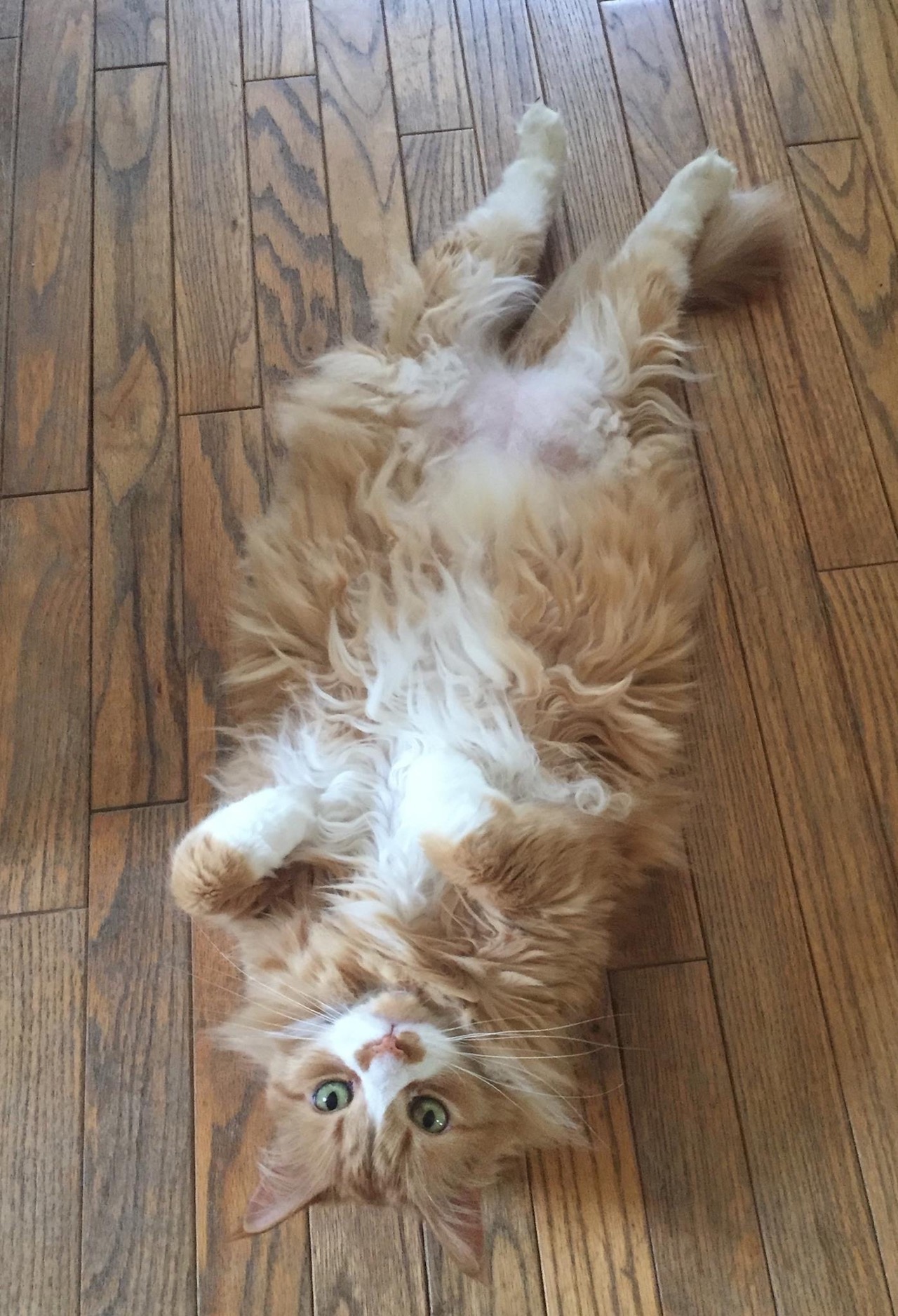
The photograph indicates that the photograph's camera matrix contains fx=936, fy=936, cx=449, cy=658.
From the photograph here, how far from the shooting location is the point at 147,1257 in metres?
1.44

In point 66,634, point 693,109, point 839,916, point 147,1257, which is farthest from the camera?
point 693,109

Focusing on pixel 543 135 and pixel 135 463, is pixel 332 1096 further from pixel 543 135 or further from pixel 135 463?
pixel 543 135

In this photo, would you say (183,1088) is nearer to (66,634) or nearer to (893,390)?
(66,634)

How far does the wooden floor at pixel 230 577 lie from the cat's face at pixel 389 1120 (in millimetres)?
275

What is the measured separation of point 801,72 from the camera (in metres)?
1.90

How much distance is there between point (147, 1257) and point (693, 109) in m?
2.27

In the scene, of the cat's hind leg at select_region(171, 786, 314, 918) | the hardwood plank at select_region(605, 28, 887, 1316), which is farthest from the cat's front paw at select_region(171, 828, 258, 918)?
the hardwood plank at select_region(605, 28, 887, 1316)

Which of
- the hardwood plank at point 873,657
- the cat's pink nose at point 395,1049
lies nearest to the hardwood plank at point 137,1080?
the cat's pink nose at point 395,1049

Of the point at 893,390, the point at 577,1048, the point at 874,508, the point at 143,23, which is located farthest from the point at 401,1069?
the point at 143,23

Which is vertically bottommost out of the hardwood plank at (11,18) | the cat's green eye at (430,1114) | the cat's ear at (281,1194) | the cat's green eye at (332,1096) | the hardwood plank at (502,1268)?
the hardwood plank at (502,1268)

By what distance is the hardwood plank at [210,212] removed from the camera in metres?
1.78

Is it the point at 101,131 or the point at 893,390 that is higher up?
the point at 101,131

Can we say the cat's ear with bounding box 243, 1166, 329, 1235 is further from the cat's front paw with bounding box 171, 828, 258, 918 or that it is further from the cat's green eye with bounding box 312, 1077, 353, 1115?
the cat's front paw with bounding box 171, 828, 258, 918

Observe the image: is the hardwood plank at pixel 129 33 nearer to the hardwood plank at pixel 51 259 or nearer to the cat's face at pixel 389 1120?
the hardwood plank at pixel 51 259
